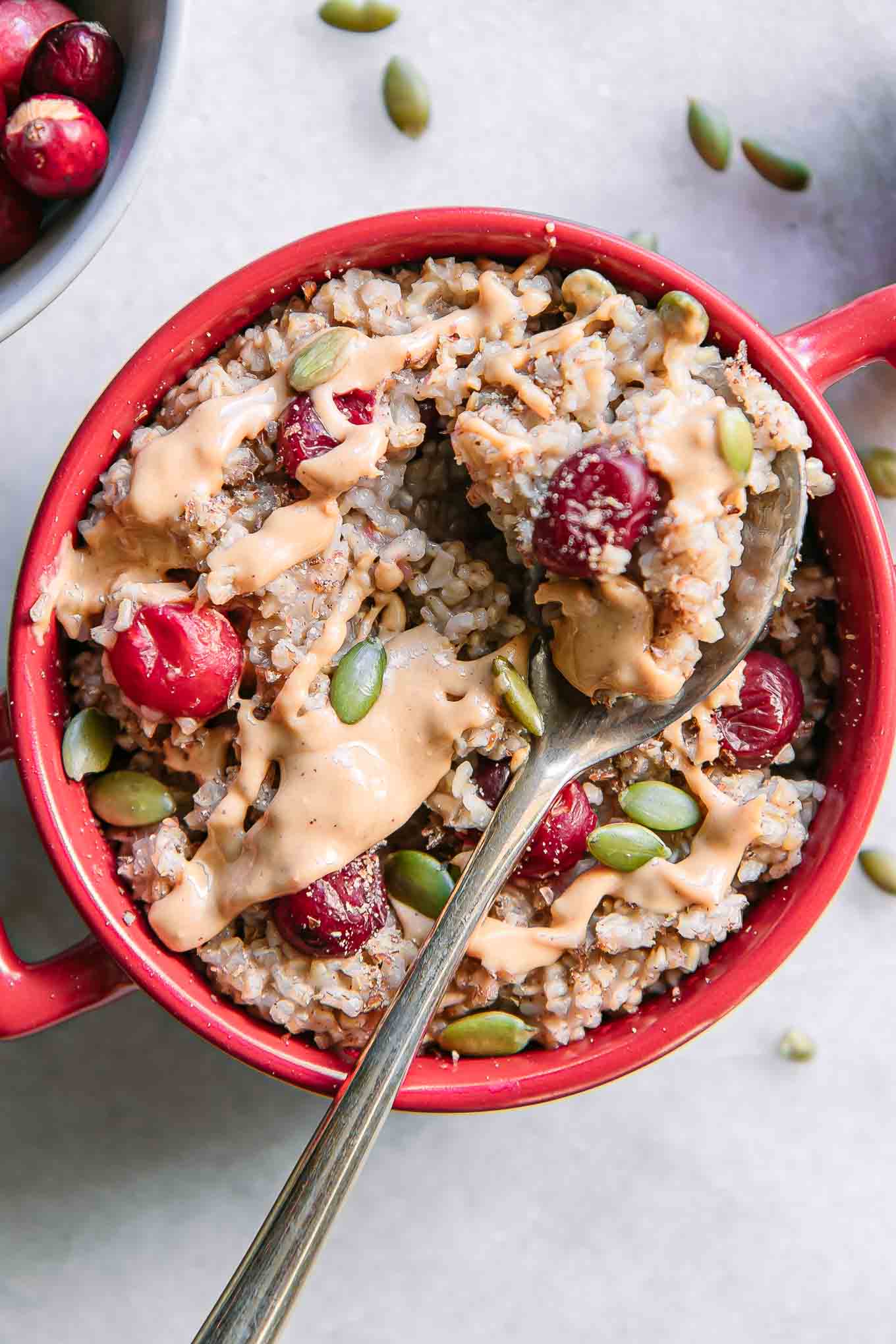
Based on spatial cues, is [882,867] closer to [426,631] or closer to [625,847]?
[625,847]

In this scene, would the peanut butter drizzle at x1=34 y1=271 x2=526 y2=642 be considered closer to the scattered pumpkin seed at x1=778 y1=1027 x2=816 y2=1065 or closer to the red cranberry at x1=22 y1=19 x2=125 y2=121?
the red cranberry at x1=22 y1=19 x2=125 y2=121

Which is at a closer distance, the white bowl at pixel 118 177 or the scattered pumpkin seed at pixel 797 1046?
the white bowl at pixel 118 177

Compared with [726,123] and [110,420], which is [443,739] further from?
[726,123]

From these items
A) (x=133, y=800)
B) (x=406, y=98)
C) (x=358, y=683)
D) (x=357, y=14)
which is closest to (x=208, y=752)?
(x=133, y=800)

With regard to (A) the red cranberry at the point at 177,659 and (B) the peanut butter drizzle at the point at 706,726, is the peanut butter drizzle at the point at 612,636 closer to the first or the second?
(B) the peanut butter drizzle at the point at 706,726

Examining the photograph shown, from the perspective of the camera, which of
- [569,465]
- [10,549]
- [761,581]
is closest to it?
[569,465]

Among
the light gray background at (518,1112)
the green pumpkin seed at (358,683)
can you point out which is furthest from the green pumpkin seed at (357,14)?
the green pumpkin seed at (358,683)

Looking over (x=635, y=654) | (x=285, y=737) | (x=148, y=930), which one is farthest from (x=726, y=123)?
(x=148, y=930)
